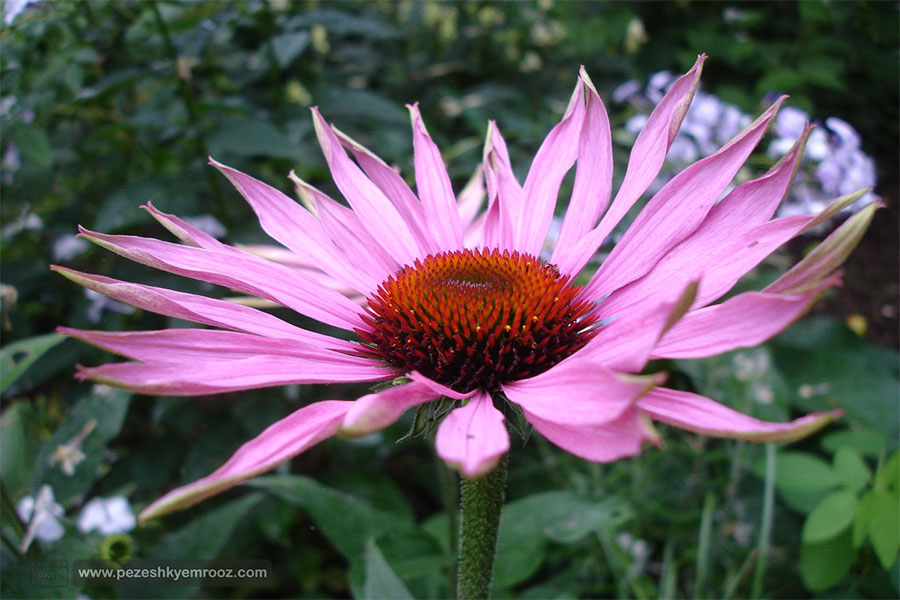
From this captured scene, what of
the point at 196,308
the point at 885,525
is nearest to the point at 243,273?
the point at 196,308

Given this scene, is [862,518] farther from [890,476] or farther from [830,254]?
[830,254]

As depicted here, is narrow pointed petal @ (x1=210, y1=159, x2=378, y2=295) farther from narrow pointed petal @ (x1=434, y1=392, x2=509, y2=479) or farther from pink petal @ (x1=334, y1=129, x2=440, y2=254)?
narrow pointed petal @ (x1=434, y1=392, x2=509, y2=479)

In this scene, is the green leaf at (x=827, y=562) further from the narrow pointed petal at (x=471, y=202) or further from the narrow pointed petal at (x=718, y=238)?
the narrow pointed petal at (x=471, y=202)

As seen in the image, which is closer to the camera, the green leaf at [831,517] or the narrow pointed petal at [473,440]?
the narrow pointed petal at [473,440]

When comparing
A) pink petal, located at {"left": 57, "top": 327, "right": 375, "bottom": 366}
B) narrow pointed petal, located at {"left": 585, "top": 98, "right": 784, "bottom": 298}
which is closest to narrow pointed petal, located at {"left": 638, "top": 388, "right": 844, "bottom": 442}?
narrow pointed petal, located at {"left": 585, "top": 98, "right": 784, "bottom": 298}

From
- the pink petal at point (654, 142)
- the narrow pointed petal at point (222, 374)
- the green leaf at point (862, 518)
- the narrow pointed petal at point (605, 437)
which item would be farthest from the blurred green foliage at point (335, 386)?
the pink petal at point (654, 142)

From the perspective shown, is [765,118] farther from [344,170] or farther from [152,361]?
[152,361]

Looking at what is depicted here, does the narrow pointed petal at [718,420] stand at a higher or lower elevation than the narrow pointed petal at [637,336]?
lower
